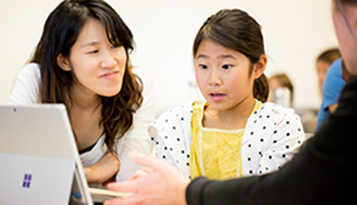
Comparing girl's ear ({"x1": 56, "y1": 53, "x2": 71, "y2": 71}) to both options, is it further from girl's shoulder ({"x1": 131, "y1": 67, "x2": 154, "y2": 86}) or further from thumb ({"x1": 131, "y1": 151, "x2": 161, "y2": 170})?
thumb ({"x1": 131, "y1": 151, "x2": 161, "y2": 170})

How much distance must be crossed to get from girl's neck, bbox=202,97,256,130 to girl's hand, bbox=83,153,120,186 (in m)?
0.51

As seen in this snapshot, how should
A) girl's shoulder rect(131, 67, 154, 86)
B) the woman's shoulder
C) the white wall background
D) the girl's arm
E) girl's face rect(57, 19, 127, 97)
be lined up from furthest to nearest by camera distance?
1. the white wall background
2. girl's shoulder rect(131, 67, 154, 86)
3. the woman's shoulder
4. girl's face rect(57, 19, 127, 97)
5. the girl's arm

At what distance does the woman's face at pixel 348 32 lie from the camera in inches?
24.7

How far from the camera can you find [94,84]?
60.6 inches

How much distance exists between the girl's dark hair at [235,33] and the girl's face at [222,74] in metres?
0.02

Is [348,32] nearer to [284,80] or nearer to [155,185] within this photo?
[155,185]

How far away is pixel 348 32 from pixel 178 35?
9.69 ft

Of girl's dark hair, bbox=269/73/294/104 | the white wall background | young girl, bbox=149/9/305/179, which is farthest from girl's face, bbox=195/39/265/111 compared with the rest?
girl's dark hair, bbox=269/73/294/104

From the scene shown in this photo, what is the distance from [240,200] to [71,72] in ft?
3.78

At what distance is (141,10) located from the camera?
3500mm

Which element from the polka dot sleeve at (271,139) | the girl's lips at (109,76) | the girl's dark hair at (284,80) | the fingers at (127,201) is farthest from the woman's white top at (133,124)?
the girl's dark hair at (284,80)

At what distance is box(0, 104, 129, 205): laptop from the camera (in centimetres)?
91

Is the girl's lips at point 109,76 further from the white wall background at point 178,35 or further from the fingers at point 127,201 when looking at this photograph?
the white wall background at point 178,35

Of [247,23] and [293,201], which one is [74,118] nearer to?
[247,23]
